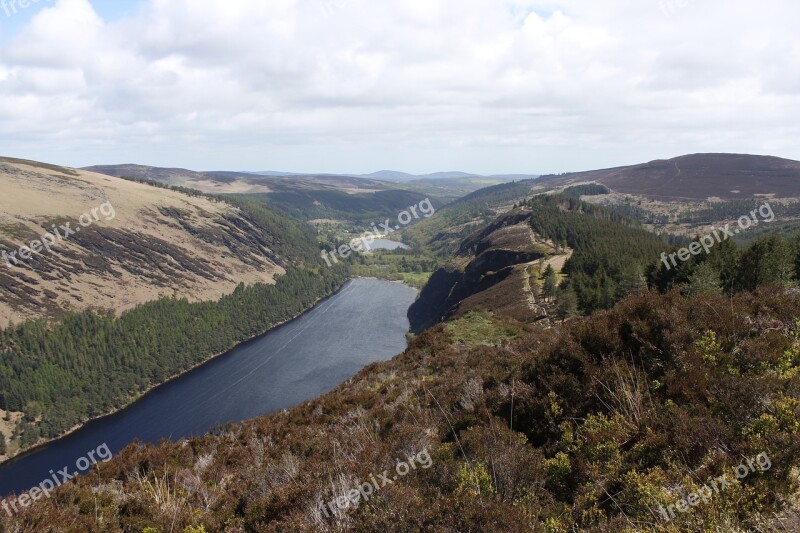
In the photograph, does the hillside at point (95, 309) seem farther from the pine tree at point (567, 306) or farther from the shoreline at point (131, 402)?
the pine tree at point (567, 306)

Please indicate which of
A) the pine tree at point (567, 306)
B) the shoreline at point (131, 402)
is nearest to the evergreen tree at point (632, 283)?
the pine tree at point (567, 306)

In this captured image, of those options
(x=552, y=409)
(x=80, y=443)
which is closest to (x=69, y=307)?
(x=80, y=443)

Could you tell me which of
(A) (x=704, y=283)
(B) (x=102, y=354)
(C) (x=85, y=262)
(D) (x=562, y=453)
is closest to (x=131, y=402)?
(B) (x=102, y=354)

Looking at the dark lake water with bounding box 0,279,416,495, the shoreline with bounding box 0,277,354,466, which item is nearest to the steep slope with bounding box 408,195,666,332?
the dark lake water with bounding box 0,279,416,495

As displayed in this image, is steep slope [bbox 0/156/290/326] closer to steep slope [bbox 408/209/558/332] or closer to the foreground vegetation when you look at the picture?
steep slope [bbox 408/209/558/332]

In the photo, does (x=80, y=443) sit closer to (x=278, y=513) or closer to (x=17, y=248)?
(x=17, y=248)

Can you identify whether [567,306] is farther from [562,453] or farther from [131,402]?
[131,402]
